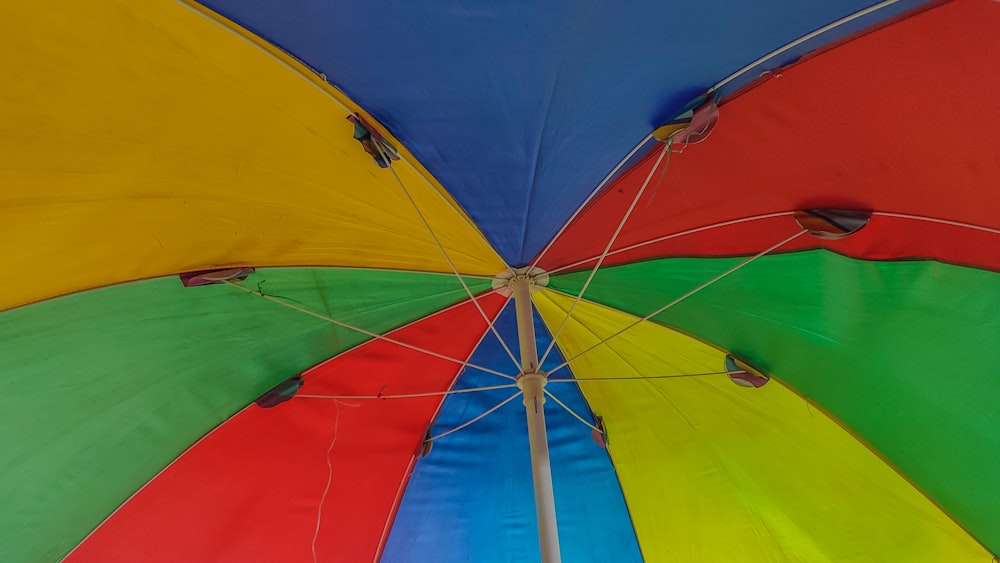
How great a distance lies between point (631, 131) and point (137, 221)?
910mm

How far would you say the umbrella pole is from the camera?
145 centimetres

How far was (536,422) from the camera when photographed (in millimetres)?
1553

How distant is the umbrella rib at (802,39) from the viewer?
1044 mm

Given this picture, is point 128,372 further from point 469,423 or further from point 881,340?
point 881,340

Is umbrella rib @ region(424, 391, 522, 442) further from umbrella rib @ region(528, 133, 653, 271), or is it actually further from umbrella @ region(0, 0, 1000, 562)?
umbrella rib @ region(528, 133, 653, 271)

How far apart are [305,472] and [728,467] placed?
1047mm

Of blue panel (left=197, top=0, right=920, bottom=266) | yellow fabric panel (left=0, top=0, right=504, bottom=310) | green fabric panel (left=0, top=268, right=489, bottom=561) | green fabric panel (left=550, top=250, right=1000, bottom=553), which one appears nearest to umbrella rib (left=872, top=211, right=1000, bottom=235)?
green fabric panel (left=550, top=250, right=1000, bottom=553)

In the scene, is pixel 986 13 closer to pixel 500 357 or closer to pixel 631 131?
pixel 631 131

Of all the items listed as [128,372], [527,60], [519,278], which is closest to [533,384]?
[519,278]

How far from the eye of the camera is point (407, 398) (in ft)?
5.93

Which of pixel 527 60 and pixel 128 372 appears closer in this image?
pixel 527 60

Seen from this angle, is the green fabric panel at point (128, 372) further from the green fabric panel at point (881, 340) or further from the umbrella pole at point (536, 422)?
the green fabric panel at point (881, 340)

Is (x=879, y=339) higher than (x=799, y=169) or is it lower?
lower

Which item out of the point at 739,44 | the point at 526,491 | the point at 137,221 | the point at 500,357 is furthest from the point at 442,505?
the point at 739,44
